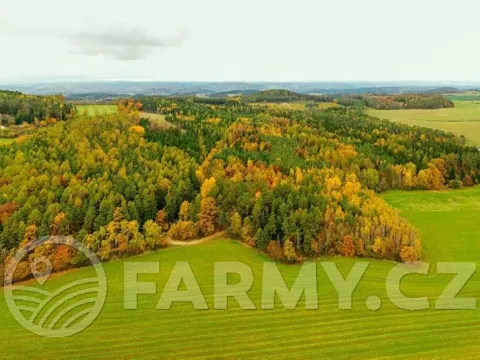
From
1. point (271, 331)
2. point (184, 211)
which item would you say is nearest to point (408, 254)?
point (271, 331)

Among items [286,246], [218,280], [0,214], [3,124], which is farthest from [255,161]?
[3,124]

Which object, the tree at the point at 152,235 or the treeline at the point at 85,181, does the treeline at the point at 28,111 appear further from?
Answer: the tree at the point at 152,235

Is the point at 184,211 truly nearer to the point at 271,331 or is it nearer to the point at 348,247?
the point at 348,247

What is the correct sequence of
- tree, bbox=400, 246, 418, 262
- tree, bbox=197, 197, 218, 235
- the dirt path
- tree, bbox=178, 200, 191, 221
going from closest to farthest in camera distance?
tree, bbox=400, 246, 418, 262 < the dirt path < tree, bbox=197, 197, 218, 235 < tree, bbox=178, 200, 191, 221

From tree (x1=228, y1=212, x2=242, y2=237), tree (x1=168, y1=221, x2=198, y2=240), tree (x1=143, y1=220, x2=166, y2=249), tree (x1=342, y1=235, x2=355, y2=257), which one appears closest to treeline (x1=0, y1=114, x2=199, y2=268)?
tree (x1=143, y1=220, x2=166, y2=249)

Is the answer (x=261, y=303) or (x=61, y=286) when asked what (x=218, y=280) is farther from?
(x=61, y=286)

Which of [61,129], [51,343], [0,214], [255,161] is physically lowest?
[51,343]

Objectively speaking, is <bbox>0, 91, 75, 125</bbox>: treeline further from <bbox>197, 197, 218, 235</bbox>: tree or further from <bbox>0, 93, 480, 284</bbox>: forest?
<bbox>197, 197, 218, 235</bbox>: tree
